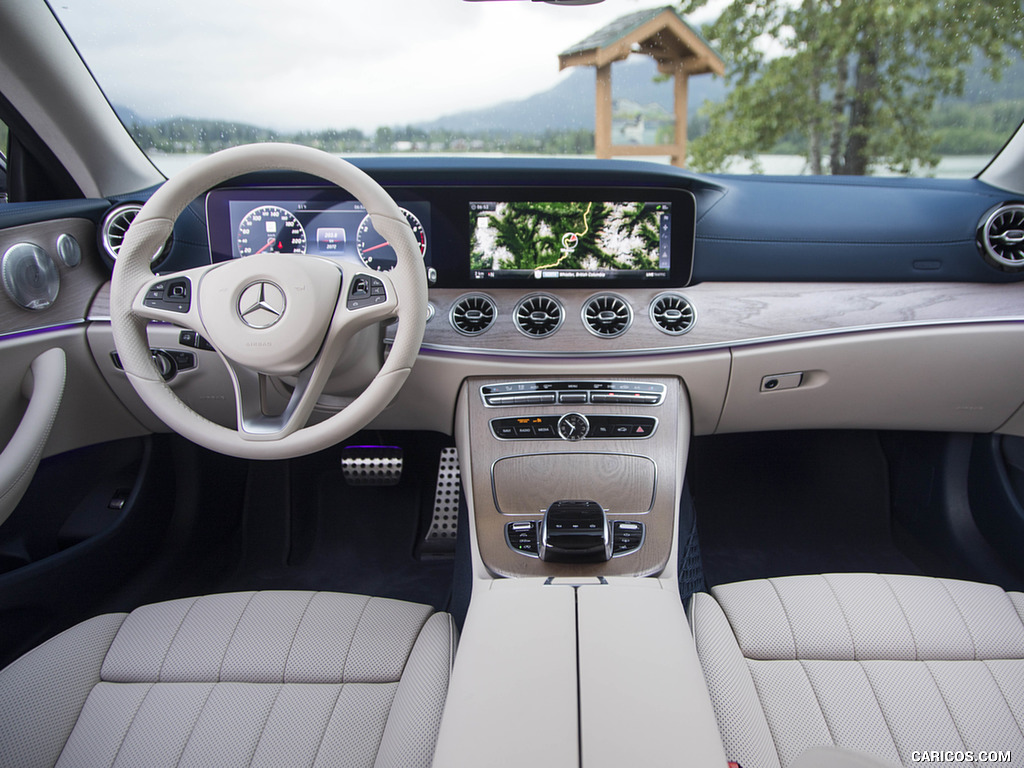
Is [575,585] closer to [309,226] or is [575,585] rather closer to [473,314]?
[473,314]

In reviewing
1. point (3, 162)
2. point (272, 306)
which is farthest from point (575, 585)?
point (3, 162)

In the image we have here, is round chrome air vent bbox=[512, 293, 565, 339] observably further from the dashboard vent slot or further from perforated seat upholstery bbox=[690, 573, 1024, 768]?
perforated seat upholstery bbox=[690, 573, 1024, 768]

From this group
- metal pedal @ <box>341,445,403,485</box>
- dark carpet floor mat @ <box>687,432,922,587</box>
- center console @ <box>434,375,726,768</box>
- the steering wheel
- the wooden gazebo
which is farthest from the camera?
dark carpet floor mat @ <box>687,432,922,587</box>

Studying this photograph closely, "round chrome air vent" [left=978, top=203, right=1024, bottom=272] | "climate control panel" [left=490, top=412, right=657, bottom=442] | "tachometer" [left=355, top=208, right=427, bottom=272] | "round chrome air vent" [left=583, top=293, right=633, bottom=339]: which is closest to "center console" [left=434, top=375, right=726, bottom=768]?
"climate control panel" [left=490, top=412, right=657, bottom=442]

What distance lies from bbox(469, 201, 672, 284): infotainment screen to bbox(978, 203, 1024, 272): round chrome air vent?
88 centimetres

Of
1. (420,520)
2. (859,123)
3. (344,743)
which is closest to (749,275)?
(859,123)

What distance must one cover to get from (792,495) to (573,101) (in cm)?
158

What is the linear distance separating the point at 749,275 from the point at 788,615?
3.13ft

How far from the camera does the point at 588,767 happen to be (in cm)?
71

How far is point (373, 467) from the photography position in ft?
7.32

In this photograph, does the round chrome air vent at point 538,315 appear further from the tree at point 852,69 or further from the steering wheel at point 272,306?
the tree at point 852,69

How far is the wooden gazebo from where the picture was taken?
168 cm

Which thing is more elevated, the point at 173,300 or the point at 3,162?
the point at 3,162

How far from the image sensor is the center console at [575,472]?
1.54m
